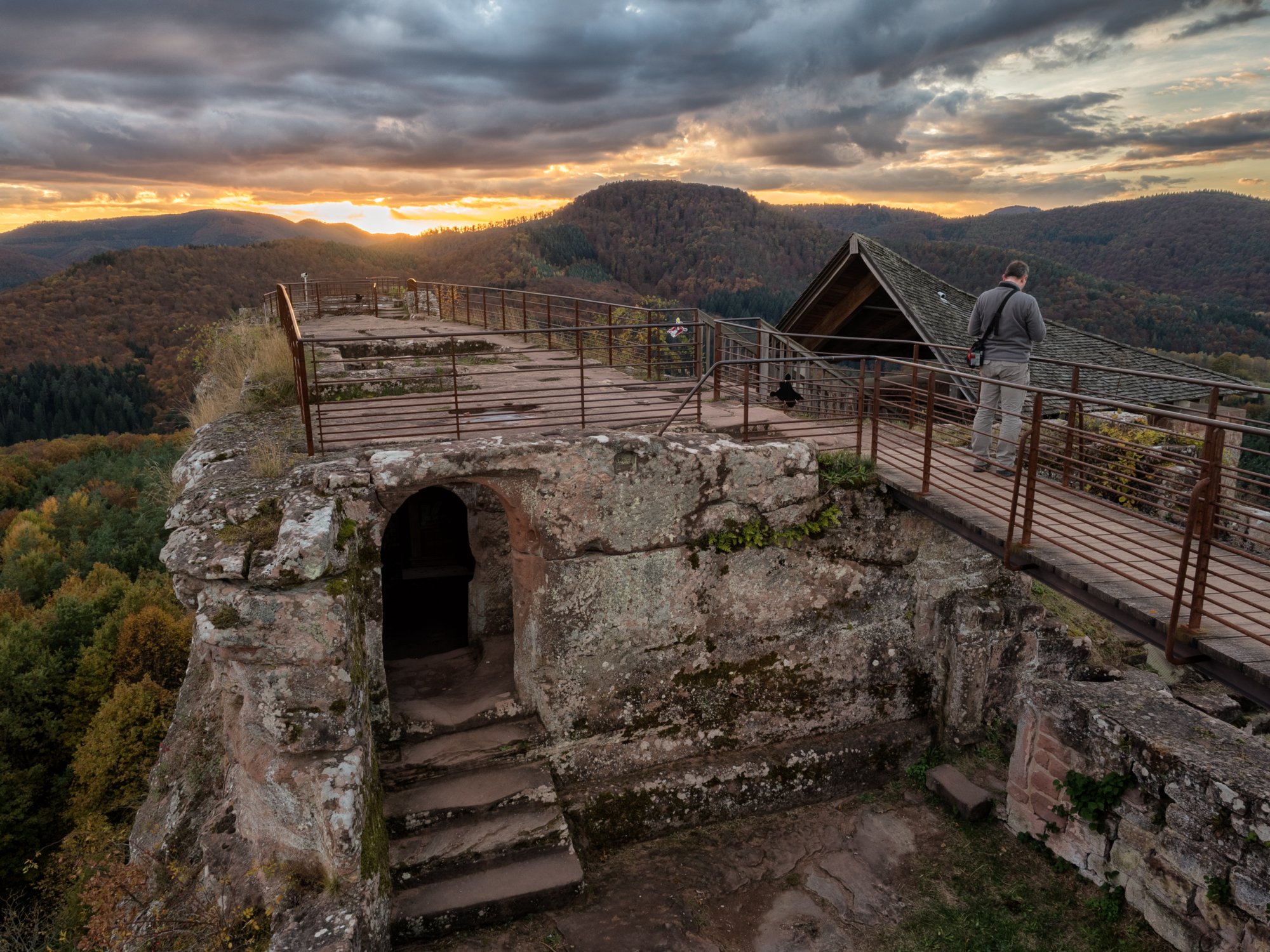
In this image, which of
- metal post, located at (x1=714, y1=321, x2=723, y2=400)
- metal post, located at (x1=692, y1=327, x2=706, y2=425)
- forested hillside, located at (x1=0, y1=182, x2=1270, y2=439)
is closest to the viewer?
metal post, located at (x1=692, y1=327, x2=706, y2=425)

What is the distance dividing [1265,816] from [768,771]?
152 inches

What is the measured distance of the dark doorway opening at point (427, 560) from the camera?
34.0 feet

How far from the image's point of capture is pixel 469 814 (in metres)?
6.60

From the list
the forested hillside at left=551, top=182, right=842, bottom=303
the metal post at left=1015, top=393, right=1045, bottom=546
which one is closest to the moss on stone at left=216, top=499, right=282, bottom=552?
the metal post at left=1015, top=393, right=1045, bottom=546

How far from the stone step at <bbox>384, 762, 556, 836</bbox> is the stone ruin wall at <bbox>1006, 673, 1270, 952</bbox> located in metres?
4.40

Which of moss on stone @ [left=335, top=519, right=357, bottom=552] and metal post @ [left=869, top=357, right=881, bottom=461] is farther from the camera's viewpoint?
metal post @ [left=869, top=357, right=881, bottom=461]

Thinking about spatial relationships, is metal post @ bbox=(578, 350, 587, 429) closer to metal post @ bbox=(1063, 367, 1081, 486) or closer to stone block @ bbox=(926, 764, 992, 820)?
metal post @ bbox=(1063, 367, 1081, 486)

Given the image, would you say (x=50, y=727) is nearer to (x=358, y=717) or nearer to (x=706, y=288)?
(x=358, y=717)

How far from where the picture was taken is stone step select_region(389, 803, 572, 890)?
245 inches

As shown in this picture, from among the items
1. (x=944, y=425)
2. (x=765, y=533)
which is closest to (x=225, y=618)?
(x=765, y=533)

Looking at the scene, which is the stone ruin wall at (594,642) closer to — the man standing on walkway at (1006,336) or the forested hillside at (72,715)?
the man standing on walkway at (1006,336)

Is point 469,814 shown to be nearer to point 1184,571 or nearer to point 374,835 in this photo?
point 374,835

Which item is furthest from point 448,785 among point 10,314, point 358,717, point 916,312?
point 10,314

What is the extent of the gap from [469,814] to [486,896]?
27.0 inches
